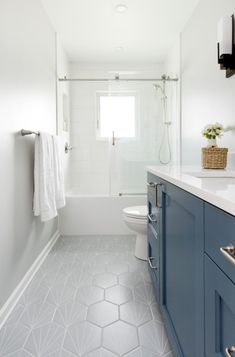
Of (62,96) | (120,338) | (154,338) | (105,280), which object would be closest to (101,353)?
(120,338)

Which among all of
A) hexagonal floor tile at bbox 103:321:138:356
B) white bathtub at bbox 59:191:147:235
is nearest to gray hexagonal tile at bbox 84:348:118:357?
hexagonal floor tile at bbox 103:321:138:356

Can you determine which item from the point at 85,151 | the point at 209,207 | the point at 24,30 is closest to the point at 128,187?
the point at 85,151

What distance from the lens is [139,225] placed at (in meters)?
2.22

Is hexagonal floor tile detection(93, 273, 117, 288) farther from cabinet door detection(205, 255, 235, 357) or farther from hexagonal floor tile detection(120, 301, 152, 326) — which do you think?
cabinet door detection(205, 255, 235, 357)

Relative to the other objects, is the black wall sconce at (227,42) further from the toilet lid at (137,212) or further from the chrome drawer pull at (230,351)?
the chrome drawer pull at (230,351)

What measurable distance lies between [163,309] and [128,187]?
6.75 feet

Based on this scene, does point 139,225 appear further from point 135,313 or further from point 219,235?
point 219,235

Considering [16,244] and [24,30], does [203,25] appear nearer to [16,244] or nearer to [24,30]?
[24,30]

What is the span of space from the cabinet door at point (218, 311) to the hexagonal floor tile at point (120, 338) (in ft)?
2.25

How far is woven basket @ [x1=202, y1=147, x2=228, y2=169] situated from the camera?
1.63 m

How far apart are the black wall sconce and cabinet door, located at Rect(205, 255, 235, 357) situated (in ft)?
4.37

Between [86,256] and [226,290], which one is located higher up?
[226,290]

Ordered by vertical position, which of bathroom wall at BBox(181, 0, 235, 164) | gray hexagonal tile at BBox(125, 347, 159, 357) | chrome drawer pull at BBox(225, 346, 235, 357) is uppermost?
bathroom wall at BBox(181, 0, 235, 164)

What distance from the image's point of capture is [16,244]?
1.75m
